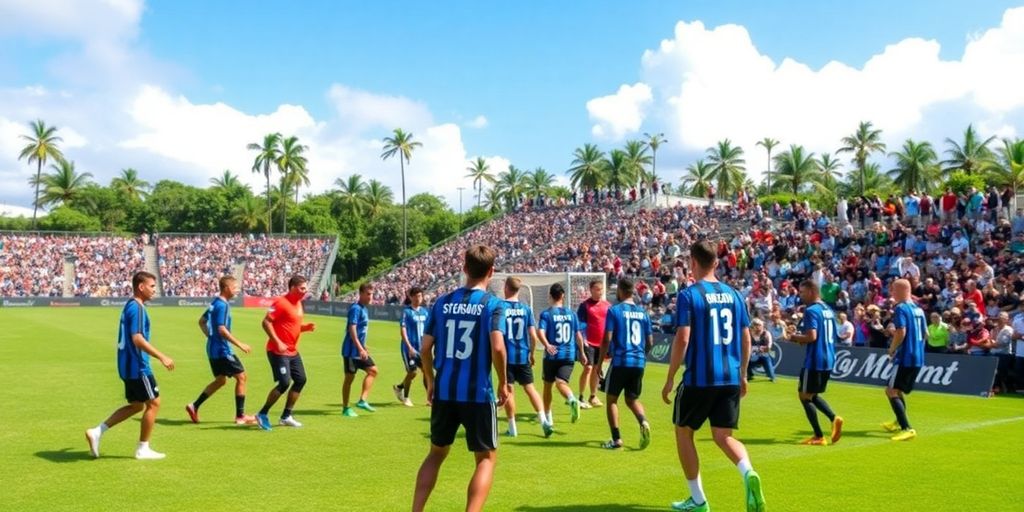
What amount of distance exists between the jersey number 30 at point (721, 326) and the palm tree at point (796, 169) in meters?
80.1

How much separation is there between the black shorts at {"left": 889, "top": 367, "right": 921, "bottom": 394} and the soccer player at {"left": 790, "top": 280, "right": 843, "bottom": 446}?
106 centimetres

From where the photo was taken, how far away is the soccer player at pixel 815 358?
10.4m

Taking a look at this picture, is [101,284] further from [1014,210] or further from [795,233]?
[1014,210]

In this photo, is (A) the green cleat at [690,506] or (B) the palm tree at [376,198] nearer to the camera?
(A) the green cleat at [690,506]

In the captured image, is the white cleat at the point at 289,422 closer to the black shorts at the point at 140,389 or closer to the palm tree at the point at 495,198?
the black shorts at the point at 140,389

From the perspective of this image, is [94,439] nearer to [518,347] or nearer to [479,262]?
[518,347]

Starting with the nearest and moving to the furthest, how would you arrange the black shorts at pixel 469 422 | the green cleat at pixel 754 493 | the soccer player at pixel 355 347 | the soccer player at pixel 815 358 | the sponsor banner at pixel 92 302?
the black shorts at pixel 469 422
the green cleat at pixel 754 493
the soccer player at pixel 815 358
the soccer player at pixel 355 347
the sponsor banner at pixel 92 302

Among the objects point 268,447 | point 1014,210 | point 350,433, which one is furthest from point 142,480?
point 1014,210

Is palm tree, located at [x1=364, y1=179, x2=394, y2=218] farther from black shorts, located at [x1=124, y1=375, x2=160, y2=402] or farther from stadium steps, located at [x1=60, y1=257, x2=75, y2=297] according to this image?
black shorts, located at [x1=124, y1=375, x2=160, y2=402]

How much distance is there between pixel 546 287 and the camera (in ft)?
94.2

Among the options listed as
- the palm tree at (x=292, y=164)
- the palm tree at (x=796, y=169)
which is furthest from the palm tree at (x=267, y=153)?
the palm tree at (x=796, y=169)

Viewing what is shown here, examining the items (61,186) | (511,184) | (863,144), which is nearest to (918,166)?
(863,144)

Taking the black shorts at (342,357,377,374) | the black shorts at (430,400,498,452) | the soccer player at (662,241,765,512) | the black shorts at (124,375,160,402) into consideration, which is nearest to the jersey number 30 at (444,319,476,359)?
the black shorts at (430,400,498,452)

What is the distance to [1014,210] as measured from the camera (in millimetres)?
24234
